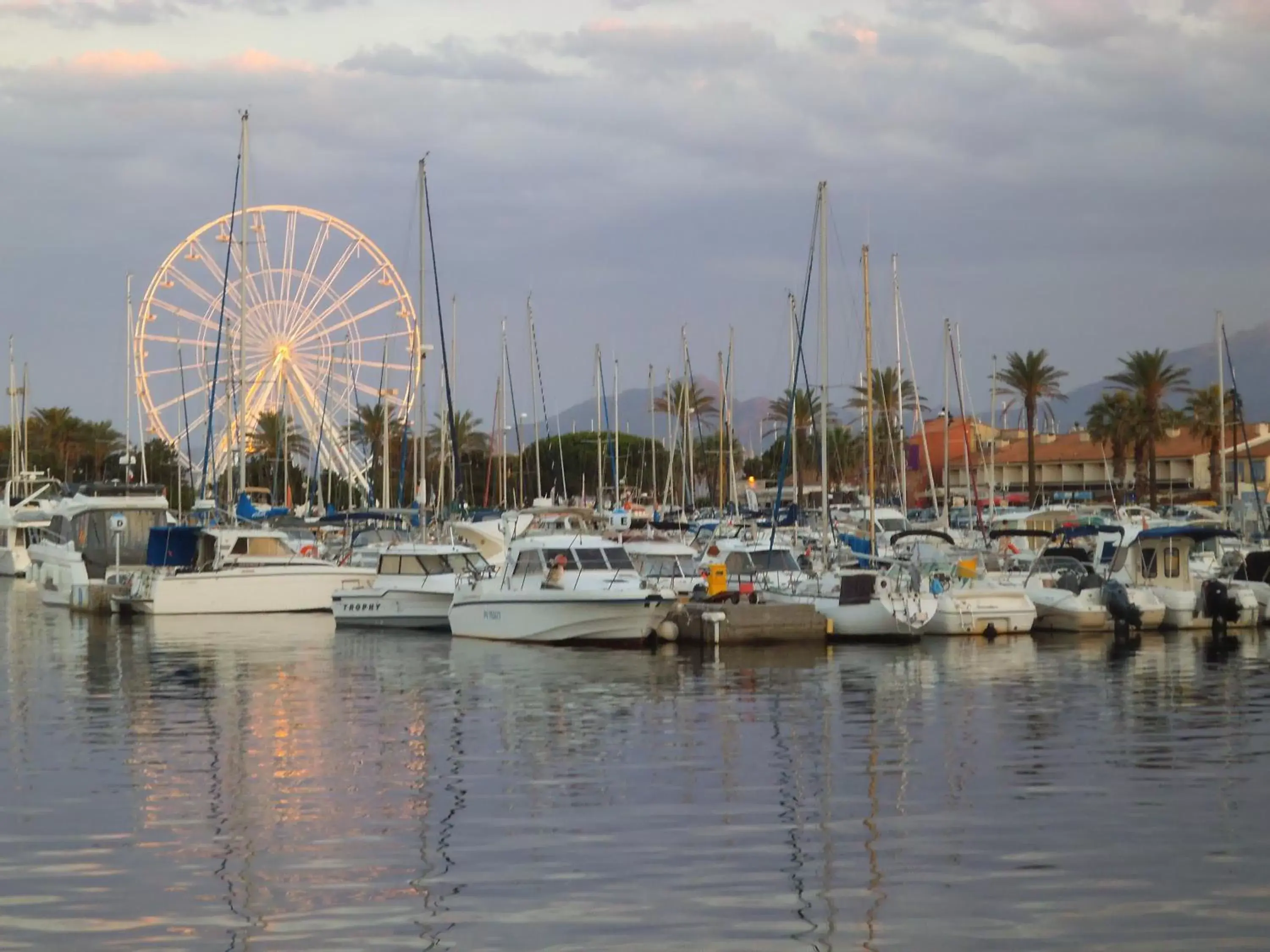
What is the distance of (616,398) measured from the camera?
78938mm

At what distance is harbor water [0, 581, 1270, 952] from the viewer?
1285 centimetres

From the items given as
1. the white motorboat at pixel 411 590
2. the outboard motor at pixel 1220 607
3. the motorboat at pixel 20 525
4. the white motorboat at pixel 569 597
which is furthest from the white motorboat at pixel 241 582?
the motorboat at pixel 20 525

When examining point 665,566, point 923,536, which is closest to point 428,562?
point 665,566

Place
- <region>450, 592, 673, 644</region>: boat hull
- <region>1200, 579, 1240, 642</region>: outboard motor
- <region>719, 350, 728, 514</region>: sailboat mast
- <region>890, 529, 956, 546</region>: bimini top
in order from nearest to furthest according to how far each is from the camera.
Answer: <region>450, 592, 673, 644</region>: boat hull → <region>1200, 579, 1240, 642</region>: outboard motor → <region>890, 529, 956, 546</region>: bimini top → <region>719, 350, 728, 514</region>: sailboat mast

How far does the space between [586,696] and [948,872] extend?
1367cm

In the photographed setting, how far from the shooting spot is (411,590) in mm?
42094

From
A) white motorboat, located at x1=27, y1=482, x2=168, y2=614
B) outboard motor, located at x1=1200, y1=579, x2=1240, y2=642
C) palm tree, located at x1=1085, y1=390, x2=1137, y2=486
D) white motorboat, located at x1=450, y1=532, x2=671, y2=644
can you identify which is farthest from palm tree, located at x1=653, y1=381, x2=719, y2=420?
white motorboat, located at x1=450, y1=532, x2=671, y2=644

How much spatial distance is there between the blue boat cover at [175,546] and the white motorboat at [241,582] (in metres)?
0.54

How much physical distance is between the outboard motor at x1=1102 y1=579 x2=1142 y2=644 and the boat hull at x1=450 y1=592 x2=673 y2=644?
391 inches

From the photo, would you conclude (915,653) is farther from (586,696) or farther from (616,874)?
(616,874)

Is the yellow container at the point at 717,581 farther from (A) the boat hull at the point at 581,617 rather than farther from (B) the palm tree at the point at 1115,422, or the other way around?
(B) the palm tree at the point at 1115,422

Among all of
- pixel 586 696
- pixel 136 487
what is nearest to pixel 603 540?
pixel 586 696

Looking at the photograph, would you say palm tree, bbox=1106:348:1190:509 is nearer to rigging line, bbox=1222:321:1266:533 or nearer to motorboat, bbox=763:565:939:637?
rigging line, bbox=1222:321:1266:533

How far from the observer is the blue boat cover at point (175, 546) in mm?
49000
